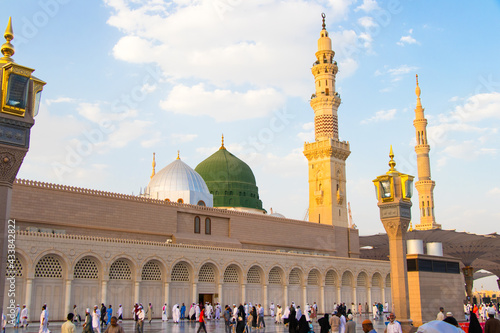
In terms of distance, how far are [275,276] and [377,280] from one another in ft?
35.0

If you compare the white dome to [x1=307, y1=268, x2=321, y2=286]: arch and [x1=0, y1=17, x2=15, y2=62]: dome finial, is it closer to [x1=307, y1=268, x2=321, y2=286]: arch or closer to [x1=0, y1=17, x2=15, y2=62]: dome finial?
[x1=307, y1=268, x2=321, y2=286]: arch

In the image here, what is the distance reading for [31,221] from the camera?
22.6m

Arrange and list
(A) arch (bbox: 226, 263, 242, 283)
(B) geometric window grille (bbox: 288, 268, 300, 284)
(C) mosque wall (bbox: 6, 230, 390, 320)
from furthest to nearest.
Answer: (B) geometric window grille (bbox: 288, 268, 300, 284), (A) arch (bbox: 226, 263, 242, 283), (C) mosque wall (bbox: 6, 230, 390, 320)

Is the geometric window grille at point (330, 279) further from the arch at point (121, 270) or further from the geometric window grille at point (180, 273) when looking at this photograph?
the arch at point (121, 270)

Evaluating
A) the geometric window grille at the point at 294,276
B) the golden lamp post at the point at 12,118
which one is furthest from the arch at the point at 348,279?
the golden lamp post at the point at 12,118

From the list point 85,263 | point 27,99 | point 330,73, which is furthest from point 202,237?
point 27,99

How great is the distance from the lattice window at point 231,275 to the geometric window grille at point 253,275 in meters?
0.95

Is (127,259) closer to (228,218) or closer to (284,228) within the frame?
(228,218)

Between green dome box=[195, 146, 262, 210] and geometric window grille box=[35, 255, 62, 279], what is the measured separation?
23.3 m

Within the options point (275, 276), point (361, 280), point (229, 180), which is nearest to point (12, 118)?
point (275, 276)

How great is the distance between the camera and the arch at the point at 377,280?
37.7 metres

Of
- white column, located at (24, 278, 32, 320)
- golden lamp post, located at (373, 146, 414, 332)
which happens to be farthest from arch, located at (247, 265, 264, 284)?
golden lamp post, located at (373, 146, 414, 332)

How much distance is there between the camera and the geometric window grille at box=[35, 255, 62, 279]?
21152mm

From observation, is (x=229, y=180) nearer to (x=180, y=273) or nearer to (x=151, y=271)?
(x=180, y=273)
